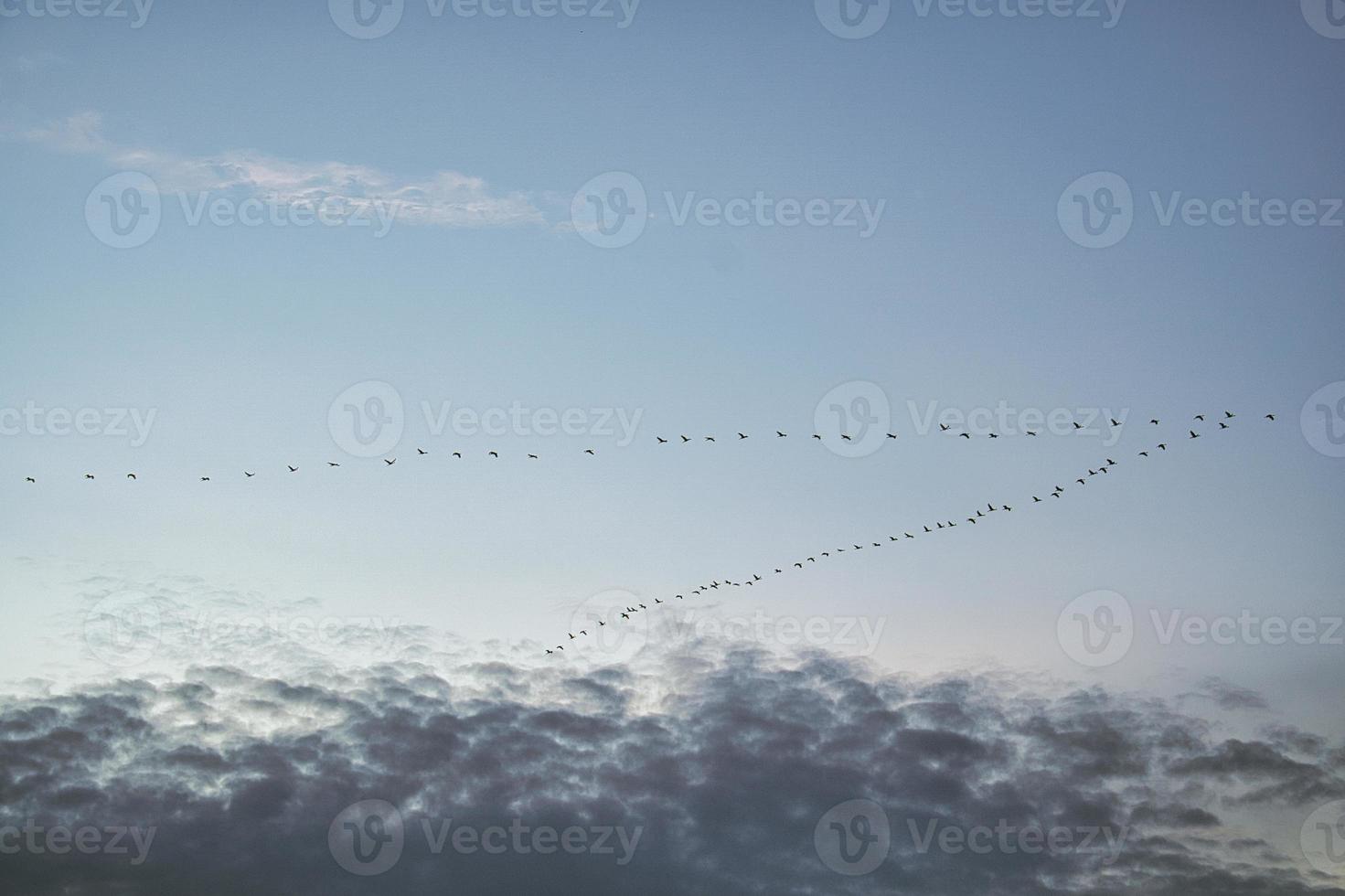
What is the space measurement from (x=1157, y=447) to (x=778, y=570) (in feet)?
117

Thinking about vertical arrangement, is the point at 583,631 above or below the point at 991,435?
below

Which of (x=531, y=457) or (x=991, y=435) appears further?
(x=531, y=457)

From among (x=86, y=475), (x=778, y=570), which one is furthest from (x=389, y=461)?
(x=778, y=570)

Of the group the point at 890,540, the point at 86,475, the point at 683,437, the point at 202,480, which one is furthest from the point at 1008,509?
the point at 86,475

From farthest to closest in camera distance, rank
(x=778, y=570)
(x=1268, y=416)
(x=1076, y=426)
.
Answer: (x=778, y=570) → (x=1268, y=416) → (x=1076, y=426)

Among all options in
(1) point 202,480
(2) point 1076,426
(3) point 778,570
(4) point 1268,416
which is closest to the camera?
(2) point 1076,426

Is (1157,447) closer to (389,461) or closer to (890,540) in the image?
(890,540)

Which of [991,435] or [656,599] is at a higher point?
[991,435]

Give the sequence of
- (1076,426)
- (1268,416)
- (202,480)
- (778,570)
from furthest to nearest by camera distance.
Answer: (778,570)
(202,480)
(1268,416)
(1076,426)

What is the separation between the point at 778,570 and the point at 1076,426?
34.3 m

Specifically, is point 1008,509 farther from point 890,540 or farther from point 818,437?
point 818,437

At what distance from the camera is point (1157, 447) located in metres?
95.9

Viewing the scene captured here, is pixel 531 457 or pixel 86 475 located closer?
pixel 86 475

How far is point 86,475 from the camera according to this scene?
93812 mm
